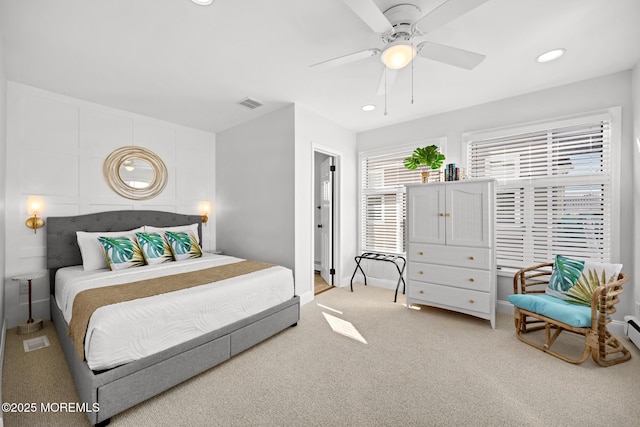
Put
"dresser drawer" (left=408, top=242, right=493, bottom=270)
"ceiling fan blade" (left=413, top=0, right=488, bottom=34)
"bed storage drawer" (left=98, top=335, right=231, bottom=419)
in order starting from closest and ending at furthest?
"ceiling fan blade" (left=413, top=0, right=488, bottom=34), "bed storage drawer" (left=98, top=335, right=231, bottom=419), "dresser drawer" (left=408, top=242, right=493, bottom=270)

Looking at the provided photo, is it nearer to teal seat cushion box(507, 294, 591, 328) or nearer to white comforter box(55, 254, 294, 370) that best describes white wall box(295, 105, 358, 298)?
white comforter box(55, 254, 294, 370)

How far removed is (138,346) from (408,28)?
9.16 ft

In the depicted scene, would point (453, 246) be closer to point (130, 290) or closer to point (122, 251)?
point (130, 290)

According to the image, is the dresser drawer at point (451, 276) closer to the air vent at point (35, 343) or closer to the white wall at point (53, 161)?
the white wall at point (53, 161)

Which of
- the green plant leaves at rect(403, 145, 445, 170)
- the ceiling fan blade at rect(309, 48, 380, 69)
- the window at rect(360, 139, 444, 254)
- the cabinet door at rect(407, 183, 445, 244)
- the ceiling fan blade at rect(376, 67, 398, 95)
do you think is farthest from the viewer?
the window at rect(360, 139, 444, 254)

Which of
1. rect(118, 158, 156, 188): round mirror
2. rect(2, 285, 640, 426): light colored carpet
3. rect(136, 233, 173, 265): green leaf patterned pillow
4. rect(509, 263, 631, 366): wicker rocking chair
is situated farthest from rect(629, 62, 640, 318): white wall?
rect(118, 158, 156, 188): round mirror

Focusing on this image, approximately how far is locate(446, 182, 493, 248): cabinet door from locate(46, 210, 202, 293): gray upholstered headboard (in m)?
4.01

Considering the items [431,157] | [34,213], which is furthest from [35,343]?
[431,157]

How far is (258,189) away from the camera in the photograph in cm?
402

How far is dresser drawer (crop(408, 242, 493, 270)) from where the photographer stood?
116 inches

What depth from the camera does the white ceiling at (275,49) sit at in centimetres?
191

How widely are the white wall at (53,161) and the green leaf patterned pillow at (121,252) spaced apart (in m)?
0.78

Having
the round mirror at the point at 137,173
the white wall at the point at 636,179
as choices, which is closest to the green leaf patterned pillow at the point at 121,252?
the round mirror at the point at 137,173

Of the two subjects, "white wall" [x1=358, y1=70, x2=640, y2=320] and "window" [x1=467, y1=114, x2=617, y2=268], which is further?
"window" [x1=467, y1=114, x2=617, y2=268]
